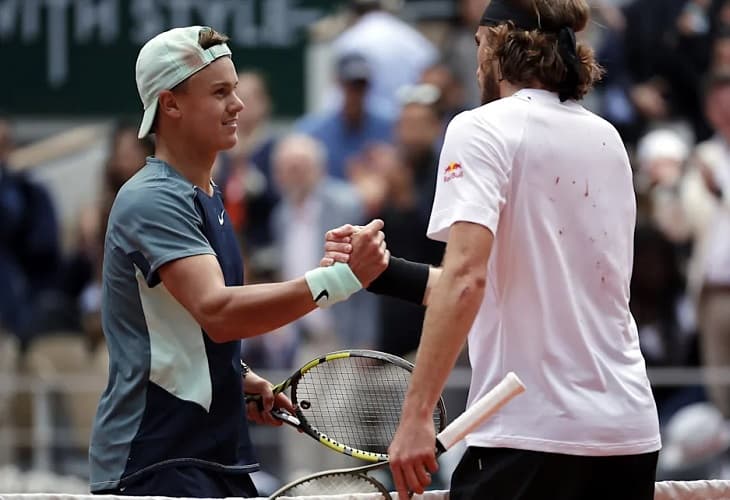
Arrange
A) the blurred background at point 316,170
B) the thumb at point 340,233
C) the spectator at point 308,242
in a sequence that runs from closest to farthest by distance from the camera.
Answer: the thumb at point 340,233, the blurred background at point 316,170, the spectator at point 308,242

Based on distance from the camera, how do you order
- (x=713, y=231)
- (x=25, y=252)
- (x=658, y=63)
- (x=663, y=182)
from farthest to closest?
(x=658, y=63)
(x=25, y=252)
(x=663, y=182)
(x=713, y=231)

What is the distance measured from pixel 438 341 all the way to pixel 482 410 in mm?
209

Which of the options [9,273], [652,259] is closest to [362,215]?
[652,259]

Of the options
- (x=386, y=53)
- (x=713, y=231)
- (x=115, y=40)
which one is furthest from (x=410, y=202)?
(x=115, y=40)

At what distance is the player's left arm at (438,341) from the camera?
12.5 feet

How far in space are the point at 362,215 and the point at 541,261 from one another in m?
5.81

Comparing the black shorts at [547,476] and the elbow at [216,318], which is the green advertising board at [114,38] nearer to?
the elbow at [216,318]

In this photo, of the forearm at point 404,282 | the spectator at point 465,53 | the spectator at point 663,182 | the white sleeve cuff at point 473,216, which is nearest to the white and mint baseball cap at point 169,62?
the forearm at point 404,282

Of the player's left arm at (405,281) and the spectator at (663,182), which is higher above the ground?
the player's left arm at (405,281)

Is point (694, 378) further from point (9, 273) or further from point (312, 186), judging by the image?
point (9, 273)

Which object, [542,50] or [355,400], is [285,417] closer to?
[355,400]

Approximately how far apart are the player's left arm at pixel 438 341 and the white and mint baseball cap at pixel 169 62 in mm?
Answer: 1094

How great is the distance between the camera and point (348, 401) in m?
4.66

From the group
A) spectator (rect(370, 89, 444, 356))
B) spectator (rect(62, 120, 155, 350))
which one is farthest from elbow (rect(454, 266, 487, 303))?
spectator (rect(62, 120, 155, 350))
